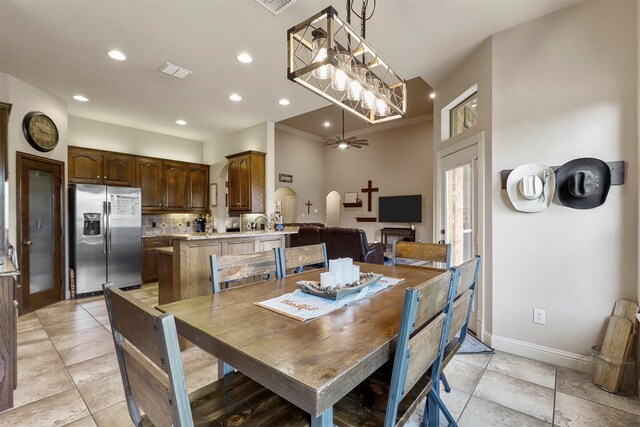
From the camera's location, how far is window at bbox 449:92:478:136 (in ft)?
10.5

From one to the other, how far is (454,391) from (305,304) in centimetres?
146

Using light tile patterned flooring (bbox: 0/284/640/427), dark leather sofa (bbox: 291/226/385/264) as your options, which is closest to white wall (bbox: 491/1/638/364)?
light tile patterned flooring (bbox: 0/284/640/427)

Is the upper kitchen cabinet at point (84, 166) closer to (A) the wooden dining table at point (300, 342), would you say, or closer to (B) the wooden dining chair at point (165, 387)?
(A) the wooden dining table at point (300, 342)

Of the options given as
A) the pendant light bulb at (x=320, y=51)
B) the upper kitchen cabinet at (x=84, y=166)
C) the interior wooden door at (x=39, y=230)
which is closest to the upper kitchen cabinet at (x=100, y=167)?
the upper kitchen cabinet at (x=84, y=166)

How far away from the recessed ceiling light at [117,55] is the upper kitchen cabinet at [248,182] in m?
2.28

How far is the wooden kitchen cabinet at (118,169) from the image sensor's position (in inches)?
198

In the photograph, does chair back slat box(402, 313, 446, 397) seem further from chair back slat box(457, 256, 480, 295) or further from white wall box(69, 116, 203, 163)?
white wall box(69, 116, 203, 163)

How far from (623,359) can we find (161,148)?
7.07m

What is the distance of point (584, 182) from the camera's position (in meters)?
2.22

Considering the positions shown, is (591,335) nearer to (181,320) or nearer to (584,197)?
(584,197)

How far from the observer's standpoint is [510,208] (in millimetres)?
2621

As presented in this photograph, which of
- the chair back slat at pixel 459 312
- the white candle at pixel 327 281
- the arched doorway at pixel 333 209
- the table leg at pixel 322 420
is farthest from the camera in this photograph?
the arched doorway at pixel 333 209

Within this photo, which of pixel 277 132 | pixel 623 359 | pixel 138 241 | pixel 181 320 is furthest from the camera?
pixel 277 132

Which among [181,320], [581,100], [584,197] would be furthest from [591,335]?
[181,320]
